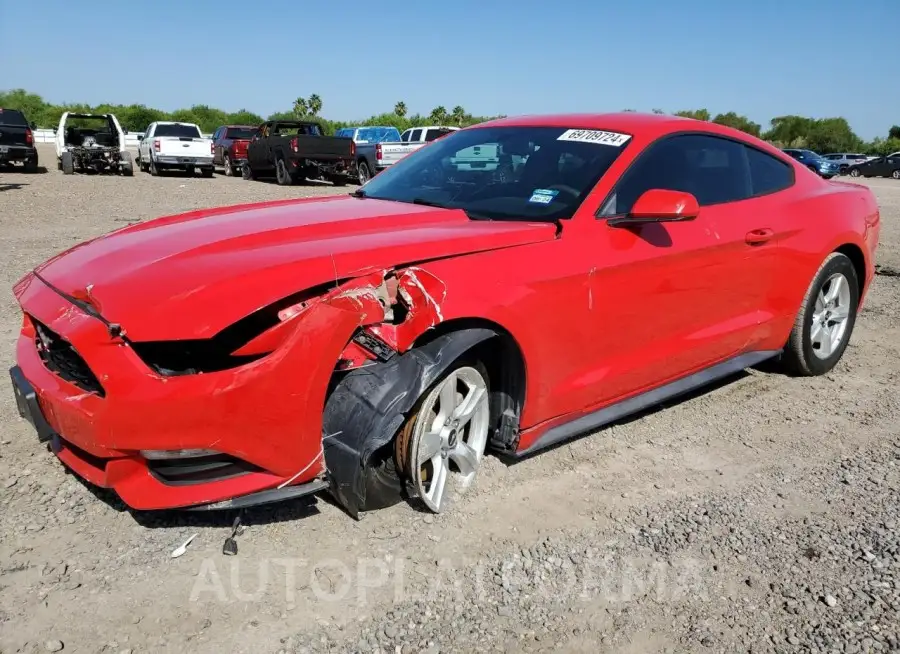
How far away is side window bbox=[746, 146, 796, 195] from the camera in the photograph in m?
4.23

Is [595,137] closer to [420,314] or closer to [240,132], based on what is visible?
[420,314]

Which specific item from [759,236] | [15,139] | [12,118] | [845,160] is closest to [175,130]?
[12,118]

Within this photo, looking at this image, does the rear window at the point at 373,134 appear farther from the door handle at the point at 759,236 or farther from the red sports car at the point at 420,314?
the door handle at the point at 759,236

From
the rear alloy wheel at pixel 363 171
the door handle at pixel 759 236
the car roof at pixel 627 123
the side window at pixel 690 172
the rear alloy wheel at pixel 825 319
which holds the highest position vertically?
the car roof at pixel 627 123

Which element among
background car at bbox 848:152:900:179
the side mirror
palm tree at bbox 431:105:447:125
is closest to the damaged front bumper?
the side mirror

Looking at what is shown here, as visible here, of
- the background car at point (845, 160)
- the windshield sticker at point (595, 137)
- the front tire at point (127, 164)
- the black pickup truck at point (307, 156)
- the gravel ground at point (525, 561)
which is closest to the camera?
the gravel ground at point (525, 561)

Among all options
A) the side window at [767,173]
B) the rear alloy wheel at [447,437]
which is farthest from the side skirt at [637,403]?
the side window at [767,173]

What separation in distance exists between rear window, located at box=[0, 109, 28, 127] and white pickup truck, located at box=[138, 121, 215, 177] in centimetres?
327

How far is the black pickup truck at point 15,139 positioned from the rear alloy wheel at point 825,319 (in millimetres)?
20779

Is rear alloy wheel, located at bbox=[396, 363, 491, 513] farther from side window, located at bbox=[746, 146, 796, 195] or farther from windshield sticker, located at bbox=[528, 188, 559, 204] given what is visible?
side window, located at bbox=[746, 146, 796, 195]

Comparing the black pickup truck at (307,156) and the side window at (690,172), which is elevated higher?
the side window at (690,172)

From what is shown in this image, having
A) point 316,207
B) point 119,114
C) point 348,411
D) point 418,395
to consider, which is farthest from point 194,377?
point 119,114

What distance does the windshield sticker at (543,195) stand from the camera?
3.40 meters

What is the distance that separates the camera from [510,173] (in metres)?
3.70
